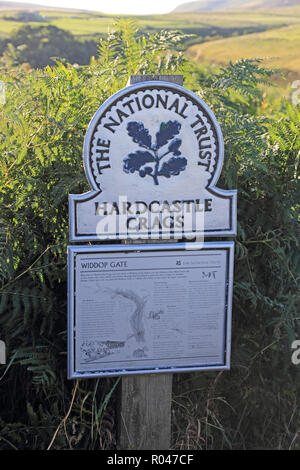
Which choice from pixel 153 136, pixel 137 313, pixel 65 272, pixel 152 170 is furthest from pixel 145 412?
pixel 153 136

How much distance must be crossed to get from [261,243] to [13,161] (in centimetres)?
136

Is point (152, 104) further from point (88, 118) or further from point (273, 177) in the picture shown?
point (273, 177)

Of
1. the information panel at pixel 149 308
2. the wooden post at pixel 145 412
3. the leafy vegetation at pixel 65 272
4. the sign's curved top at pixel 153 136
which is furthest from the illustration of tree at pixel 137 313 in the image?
the sign's curved top at pixel 153 136

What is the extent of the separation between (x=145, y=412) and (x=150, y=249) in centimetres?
85

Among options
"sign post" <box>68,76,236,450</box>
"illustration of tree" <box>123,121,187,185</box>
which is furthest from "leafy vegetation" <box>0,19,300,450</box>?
"illustration of tree" <box>123,121,187,185</box>

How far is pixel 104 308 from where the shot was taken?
8.02ft

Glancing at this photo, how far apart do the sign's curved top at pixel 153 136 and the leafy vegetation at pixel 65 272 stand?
0.26 metres

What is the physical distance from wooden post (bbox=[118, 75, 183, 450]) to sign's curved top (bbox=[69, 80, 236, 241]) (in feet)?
2.49

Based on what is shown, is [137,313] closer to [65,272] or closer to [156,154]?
[65,272]

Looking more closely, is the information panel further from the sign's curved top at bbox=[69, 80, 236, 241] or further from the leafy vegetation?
the leafy vegetation

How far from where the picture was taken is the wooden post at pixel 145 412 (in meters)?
2.60

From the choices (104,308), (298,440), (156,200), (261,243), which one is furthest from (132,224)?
(298,440)

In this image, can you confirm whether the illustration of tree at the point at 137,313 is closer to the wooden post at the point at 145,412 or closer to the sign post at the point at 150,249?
the sign post at the point at 150,249

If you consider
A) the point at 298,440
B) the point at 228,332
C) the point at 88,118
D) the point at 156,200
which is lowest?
the point at 298,440
